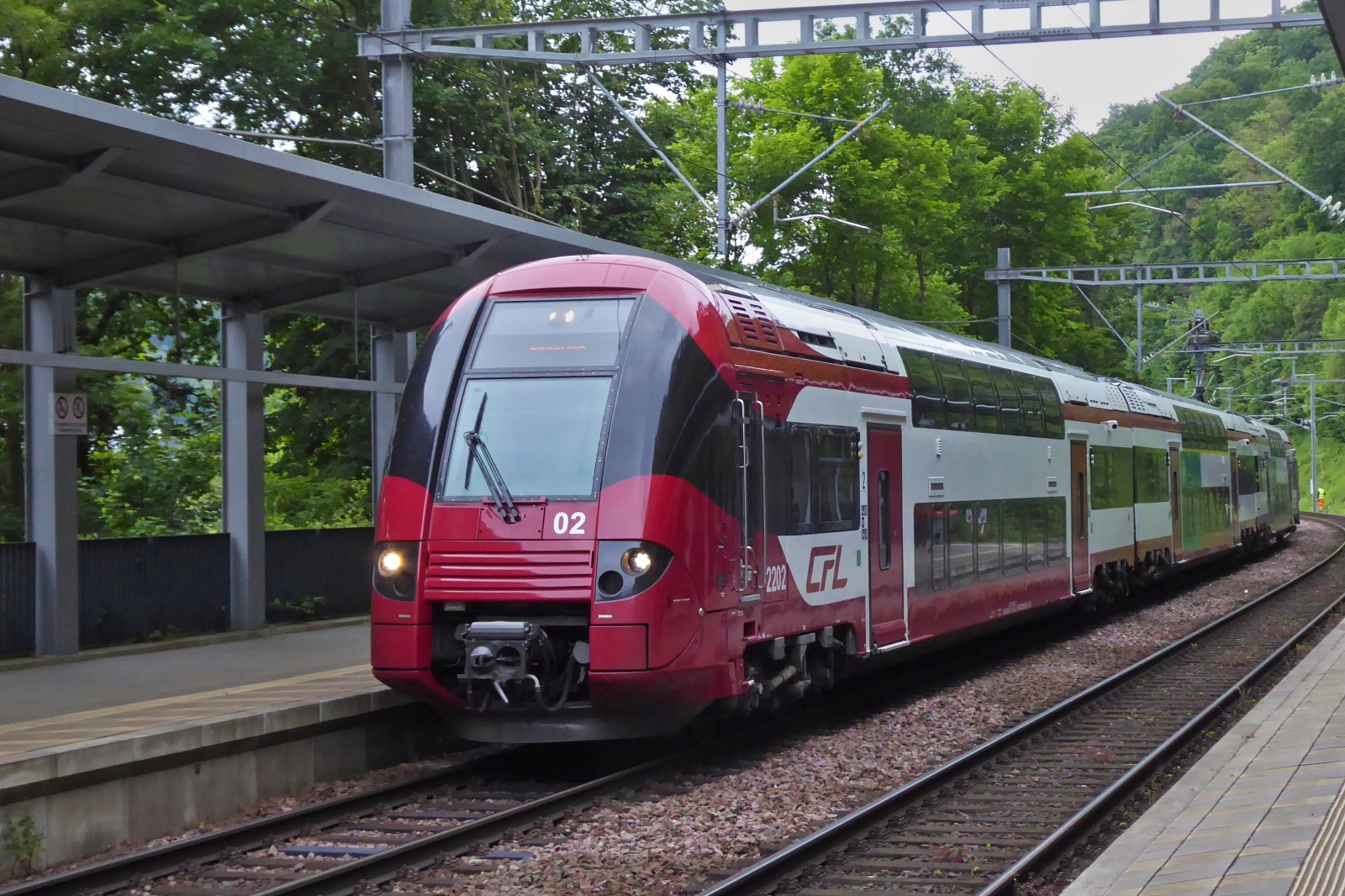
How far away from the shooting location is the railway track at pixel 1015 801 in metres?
7.41

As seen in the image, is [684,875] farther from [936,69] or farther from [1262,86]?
[1262,86]

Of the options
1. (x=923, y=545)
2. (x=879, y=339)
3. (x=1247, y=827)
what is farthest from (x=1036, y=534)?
(x=1247, y=827)

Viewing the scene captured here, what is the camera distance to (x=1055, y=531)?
17984 millimetres

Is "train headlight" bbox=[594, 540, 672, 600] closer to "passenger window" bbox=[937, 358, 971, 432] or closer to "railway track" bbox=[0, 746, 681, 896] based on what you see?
"railway track" bbox=[0, 746, 681, 896]

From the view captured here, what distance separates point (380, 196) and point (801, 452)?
3.67 meters

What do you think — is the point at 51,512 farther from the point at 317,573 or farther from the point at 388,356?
the point at 388,356

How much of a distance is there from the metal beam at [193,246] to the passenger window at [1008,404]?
24.5ft

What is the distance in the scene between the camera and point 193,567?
14.1 metres

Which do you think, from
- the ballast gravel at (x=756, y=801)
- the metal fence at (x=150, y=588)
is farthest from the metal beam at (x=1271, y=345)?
the metal fence at (x=150, y=588)

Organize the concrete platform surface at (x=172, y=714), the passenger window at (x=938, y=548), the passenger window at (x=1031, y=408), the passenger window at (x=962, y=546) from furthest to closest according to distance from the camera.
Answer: the passenger window at (x=1031, y=408), the passenger window at (x=962, y=546), the passenger window at (x=938, y=548), the concrete platform surface at (x=172, y=714)

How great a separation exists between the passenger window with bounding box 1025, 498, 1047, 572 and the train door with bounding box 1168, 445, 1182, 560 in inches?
338

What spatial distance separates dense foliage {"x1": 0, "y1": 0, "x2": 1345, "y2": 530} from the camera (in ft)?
46.6

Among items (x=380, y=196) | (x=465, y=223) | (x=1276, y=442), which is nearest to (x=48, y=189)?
(x=380, y=196)

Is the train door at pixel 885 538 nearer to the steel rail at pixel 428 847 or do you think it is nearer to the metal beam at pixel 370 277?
the steel rail at pixel 428 847
